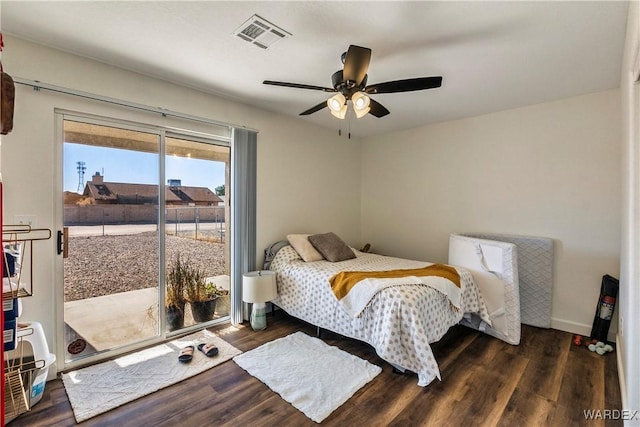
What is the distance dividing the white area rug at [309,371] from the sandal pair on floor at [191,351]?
0.23 meters

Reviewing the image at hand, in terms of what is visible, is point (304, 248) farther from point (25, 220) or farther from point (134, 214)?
point (25, 220)

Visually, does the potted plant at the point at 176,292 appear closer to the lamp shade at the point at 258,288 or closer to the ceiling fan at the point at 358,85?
the lamp shade at the point at 258,288

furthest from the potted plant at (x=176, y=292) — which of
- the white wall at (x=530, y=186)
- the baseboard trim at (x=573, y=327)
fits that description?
the baseboard trim at (x=573, y=327)

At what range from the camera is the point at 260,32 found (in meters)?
2.02

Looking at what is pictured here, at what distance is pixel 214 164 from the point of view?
10.9 ft

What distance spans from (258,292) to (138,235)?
1.28 meters

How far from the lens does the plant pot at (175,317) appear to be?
9.78 ft

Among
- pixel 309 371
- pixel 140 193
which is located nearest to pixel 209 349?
pixel 309 371

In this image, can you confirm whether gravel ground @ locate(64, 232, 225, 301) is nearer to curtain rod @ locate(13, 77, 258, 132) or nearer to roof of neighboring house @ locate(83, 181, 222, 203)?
roof of neighboring house @ locate(83, 181, 222, 203)

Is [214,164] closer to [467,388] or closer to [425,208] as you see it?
[425,208]

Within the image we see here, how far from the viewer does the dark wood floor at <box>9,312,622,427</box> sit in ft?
6.09

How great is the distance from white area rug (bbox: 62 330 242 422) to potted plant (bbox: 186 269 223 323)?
16.1 inches

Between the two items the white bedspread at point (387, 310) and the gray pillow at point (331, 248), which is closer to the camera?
the white bedspread at point (387, 310)

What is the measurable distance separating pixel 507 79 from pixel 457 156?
49.7 inches
